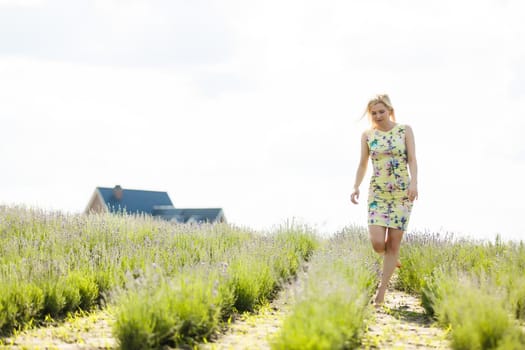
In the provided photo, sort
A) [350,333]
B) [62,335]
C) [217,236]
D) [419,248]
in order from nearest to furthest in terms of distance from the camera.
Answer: [350,333]
[62,335]
[419,248]
[217,236]

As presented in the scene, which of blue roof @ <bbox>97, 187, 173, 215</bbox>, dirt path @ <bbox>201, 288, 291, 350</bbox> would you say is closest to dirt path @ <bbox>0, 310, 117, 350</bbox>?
dirt path @ <bbox>201, 288, 291, 350</bbox>

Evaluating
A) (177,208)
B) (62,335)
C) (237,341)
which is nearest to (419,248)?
(237,341)

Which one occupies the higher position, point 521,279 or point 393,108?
point 393,108

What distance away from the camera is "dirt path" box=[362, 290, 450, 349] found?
5.19 metres

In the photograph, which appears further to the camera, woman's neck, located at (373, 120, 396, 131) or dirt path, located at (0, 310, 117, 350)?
woman's neck, located at (373, 120, 396, 131)

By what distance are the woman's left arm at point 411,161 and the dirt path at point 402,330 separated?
1276 mm

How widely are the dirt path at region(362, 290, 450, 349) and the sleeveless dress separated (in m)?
0.96

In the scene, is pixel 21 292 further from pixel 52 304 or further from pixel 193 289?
pixel 193 289

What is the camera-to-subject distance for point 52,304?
21.6 ft

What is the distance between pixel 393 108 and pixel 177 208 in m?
21.6

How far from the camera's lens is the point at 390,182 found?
6.71m

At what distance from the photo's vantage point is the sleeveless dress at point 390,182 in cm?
666

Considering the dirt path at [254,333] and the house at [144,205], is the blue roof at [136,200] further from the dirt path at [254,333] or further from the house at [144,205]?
the dirt path at [254,333]

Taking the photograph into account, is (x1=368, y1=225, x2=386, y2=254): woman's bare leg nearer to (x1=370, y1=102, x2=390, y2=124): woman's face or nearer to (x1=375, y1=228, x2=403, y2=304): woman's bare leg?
(x1=375, y1=228, x2=403, y2=304): woman's bare leg
